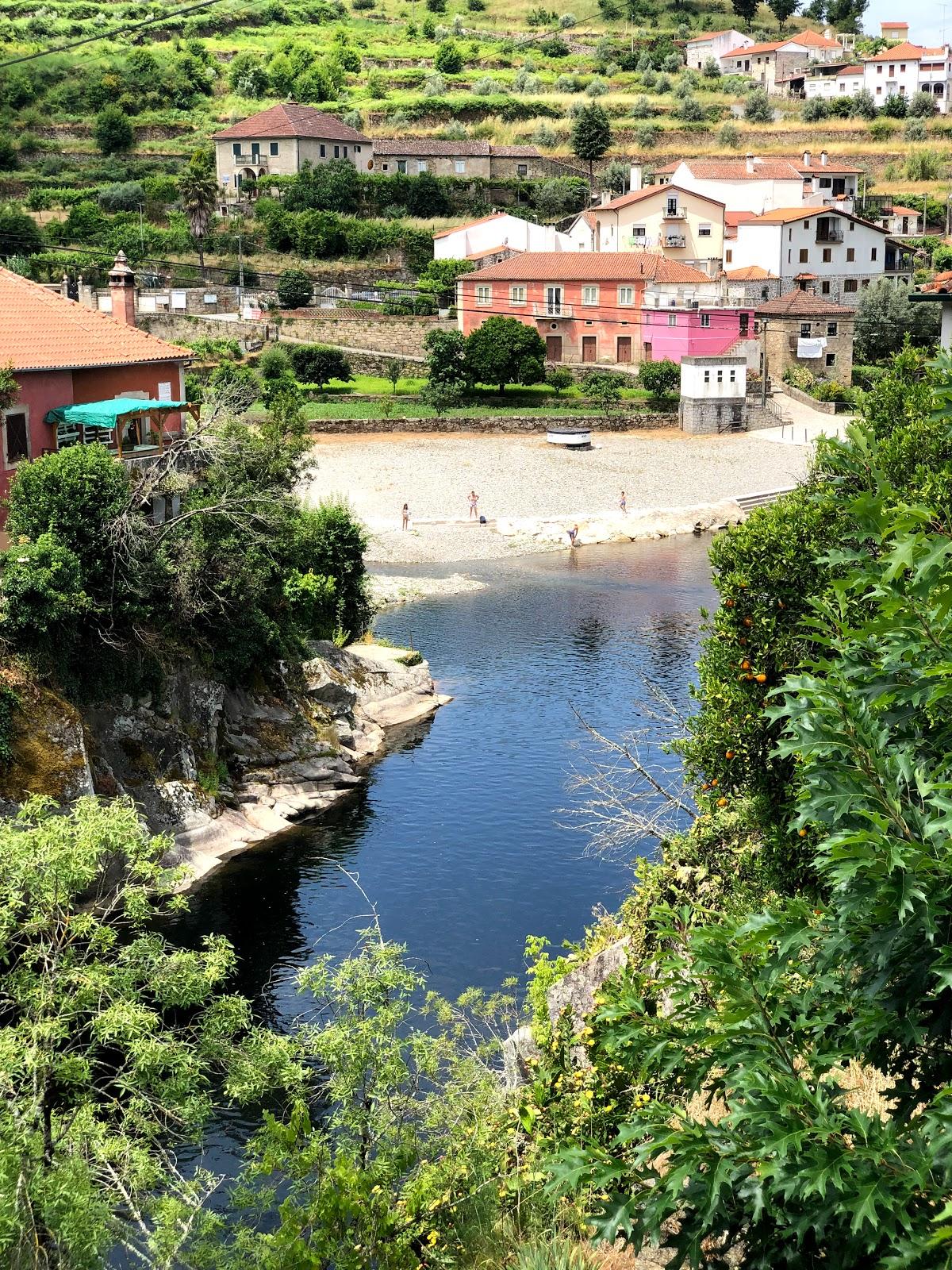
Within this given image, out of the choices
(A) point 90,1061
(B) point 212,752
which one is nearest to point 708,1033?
(A) point 90,1061

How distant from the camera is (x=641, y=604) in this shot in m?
47.8

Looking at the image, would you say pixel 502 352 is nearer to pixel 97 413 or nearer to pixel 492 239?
pixel 492 239

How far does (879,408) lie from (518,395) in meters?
54.5

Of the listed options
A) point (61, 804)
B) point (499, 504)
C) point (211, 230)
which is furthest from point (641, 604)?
point (211, 230)

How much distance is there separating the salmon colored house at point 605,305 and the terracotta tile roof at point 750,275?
336cm

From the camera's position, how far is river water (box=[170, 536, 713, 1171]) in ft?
81.0

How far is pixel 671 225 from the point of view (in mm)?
81812

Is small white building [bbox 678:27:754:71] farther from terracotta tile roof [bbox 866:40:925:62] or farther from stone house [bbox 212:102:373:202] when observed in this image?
stone house [bbox 212:102:373:202]

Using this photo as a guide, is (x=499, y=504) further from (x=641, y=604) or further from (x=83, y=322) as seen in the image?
(x=83, y=322)

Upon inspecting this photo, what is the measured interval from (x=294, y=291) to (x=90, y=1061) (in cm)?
6896

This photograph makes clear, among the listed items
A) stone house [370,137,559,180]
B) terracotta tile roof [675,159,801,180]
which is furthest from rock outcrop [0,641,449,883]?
stone house [370,137,559,180]

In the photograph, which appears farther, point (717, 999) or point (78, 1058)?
point (78, 1058)

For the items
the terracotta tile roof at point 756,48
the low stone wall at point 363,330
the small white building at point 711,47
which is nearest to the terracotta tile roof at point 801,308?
the low stone wall at point 363,330

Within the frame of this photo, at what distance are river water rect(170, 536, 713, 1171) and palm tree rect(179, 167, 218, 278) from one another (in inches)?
1712
